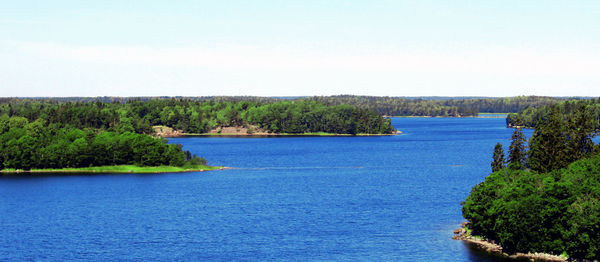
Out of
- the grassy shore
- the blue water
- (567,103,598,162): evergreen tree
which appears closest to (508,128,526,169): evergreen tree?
(567,103,598,162): evergreen tree

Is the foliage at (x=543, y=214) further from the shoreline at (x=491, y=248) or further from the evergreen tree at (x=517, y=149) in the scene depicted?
the evergreen tree at (x=517, y=149)

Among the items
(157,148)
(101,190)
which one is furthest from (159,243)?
(157,148)

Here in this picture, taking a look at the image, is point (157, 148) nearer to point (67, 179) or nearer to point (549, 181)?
point (67, 179)

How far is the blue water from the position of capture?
8862 centimetres

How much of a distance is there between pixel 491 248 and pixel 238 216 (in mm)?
43093

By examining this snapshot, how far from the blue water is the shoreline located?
1.71 meters

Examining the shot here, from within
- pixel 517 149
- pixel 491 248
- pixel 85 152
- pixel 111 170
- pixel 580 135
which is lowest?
Result: pixel 111 170

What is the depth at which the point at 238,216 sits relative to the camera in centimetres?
11362

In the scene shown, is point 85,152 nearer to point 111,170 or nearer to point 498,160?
point 111,170

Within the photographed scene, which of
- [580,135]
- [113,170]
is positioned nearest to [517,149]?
[580,135]

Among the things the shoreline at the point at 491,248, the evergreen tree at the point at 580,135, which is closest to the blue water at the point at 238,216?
the shoreline at the point at 491,248

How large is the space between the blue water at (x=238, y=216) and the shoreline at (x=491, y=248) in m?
1.71

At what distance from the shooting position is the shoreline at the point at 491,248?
259 feet

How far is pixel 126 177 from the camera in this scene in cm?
16575
